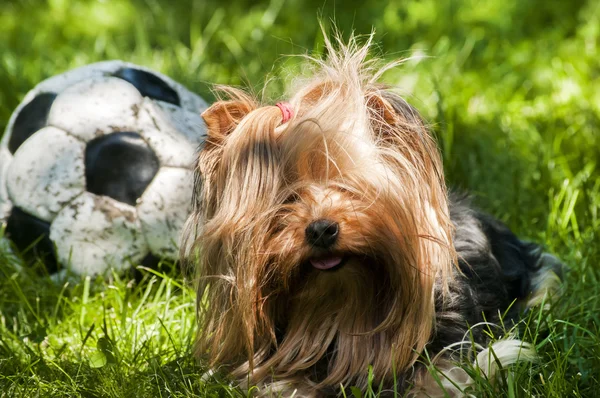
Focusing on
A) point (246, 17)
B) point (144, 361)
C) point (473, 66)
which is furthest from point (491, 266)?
point (246, 17)

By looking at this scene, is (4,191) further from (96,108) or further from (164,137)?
(164,137)

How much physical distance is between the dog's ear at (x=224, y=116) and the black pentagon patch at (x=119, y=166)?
2.86 feet

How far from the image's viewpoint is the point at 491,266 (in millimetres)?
3361

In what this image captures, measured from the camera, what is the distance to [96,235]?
372 cm

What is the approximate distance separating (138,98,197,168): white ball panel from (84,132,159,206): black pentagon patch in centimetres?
4

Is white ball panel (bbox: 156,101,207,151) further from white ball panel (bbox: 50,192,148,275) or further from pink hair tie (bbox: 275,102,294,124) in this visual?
pink hair tie (bbox: 275,102,294,124)

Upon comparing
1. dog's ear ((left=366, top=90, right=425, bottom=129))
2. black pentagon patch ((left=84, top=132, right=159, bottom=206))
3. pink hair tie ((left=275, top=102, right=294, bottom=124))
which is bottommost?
black pentagon patch ((left=84, top=132, right=159, bottom=206))

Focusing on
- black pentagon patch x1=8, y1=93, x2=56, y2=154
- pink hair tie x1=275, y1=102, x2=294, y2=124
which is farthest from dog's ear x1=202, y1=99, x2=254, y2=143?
black pentagon patch x1=8, y1=93, x2=56, y2=154

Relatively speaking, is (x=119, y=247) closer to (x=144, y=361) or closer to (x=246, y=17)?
(x=144, y=361)

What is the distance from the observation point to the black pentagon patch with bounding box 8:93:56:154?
392 cm

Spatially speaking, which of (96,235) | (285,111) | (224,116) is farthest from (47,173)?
(285,111)

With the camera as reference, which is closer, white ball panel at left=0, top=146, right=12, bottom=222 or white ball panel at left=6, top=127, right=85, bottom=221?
white ball panel at left=6, top=127, right=85, bottom=221

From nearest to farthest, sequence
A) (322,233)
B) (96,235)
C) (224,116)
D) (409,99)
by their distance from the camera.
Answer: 1. (322,233)
2. (224,116)
3. (96,235)
4. (409,99)

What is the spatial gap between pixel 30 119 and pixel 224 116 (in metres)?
1.36
